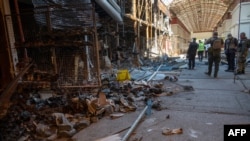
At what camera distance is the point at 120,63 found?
1155 cm

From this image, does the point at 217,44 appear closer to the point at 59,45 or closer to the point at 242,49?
the point at 242,49

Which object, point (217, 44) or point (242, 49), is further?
point (242, 49)

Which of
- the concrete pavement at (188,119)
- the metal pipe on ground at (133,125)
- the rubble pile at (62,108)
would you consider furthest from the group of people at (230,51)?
the metal pipe on ground at (133,125)

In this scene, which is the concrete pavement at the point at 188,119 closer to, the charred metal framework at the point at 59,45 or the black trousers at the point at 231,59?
the charred metal framework at the point at 59,45

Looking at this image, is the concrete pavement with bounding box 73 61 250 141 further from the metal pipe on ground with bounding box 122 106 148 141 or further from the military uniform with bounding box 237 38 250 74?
the military uniform with bounding box 237 38 250 74

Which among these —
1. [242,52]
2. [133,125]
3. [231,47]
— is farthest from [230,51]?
[133,125]

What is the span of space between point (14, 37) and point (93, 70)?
2.20 meters

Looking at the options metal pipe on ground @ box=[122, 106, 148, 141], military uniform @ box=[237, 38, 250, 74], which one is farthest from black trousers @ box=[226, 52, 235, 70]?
metal pipe on ground @ box=[122, 106, 148, 141]

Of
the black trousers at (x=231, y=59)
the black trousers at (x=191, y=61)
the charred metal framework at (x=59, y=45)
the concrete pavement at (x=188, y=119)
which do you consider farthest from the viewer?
the black trousers at (x=191, y=61)

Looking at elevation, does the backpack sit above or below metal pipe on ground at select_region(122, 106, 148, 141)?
above

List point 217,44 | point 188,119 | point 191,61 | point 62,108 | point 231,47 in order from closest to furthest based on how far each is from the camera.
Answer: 1. point 188,119
2. point 62,108
3. point 217,44
4. point 231,47
5. point 191,61

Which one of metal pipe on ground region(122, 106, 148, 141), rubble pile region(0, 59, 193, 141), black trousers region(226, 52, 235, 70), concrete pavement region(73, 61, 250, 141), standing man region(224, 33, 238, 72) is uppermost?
standing man region(224, 33, 238, 72)

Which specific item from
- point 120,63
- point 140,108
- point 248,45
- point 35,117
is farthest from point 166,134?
point 120,63

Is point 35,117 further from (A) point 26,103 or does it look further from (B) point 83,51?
(B) point 83,51
